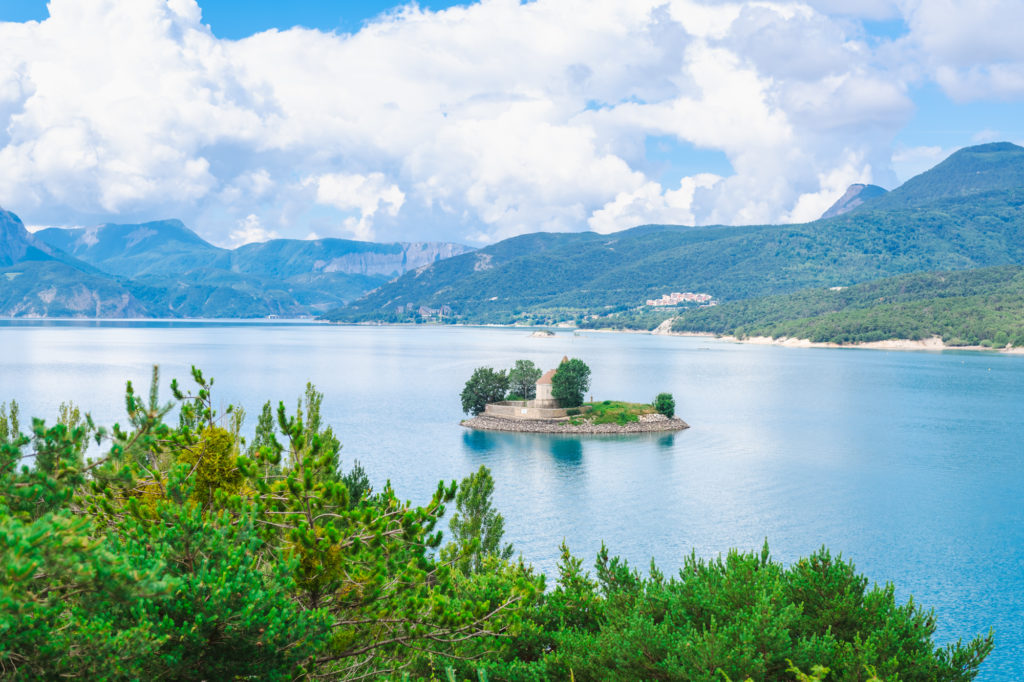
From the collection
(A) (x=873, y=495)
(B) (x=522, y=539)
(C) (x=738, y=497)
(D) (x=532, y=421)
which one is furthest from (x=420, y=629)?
(D) (x=532, y=421)

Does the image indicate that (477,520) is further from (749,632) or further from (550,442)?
(550,442)

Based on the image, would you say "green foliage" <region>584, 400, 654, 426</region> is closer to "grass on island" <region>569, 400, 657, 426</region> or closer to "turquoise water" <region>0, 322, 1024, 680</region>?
"grass on island" <region>569, 400, 657, 426</region>

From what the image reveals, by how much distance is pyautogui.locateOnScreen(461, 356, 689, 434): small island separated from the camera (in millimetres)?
63188

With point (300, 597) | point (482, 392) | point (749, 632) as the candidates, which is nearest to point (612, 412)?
point (482, 392)

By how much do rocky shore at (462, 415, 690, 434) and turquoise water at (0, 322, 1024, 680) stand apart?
6.05 ft

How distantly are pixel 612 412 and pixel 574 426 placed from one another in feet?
12.8

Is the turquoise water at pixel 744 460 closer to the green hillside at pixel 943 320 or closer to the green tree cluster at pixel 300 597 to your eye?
the green tree cluster at pixel 300 597

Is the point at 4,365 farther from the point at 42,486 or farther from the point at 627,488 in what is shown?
the point at 42,486

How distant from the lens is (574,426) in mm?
63125

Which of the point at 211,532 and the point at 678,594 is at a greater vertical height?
the point at 211,532

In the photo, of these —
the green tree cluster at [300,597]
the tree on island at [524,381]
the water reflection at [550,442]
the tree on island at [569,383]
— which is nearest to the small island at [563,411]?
the tree on island at [569,383]

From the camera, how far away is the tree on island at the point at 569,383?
64.8m

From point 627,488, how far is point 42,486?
133 ft

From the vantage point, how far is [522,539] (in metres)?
33.8
